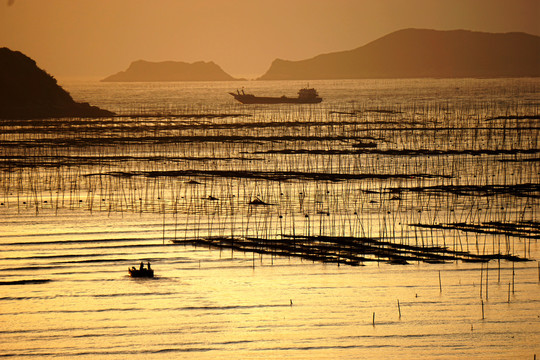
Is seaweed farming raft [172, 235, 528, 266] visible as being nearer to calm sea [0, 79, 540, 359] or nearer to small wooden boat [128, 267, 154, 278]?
calm sea [0, 79, 540, 359]

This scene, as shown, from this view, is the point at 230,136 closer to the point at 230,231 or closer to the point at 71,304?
the point at 230,231

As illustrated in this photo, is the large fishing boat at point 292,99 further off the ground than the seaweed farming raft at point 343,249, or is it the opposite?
the large fishing boat at point 292,99

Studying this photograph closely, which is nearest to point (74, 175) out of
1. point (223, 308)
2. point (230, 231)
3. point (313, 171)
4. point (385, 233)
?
point (313, 171)

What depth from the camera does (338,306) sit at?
17.0 meters

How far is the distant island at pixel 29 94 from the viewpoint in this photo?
76.4m

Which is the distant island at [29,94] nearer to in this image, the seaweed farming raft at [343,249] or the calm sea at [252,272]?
the calm sea at [252,272]

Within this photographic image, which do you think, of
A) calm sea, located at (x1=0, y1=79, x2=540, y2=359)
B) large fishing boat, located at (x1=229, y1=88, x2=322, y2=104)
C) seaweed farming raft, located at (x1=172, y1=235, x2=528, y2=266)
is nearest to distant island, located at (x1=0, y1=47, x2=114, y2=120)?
large fishing boat, located at (x1=229, y1=88, x2=322, y2=104)

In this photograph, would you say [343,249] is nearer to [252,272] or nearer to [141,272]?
[252,272]

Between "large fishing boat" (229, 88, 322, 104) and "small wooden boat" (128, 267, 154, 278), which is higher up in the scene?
"large fishing boat" (229, 88, 322, 104)

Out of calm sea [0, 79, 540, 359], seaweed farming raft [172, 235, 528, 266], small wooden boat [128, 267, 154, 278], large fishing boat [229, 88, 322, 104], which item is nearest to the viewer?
calm sea [0, 79, 540, 359]

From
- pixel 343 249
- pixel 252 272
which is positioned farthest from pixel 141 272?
pixel 343 249

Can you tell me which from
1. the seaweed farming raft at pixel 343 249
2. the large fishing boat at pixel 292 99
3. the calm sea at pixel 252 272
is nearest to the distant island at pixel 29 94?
the large fishing boat at pixel 292 99

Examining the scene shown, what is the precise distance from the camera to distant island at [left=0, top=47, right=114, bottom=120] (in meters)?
76.4

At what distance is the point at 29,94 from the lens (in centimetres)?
7912
